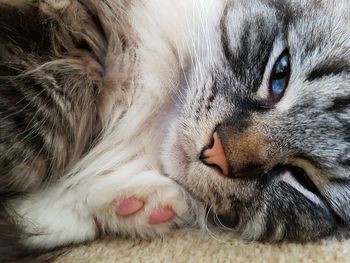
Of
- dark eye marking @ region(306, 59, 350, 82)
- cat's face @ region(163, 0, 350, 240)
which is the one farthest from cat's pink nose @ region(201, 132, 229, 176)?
dark eye marking @ region(306, 59, 350, 82)

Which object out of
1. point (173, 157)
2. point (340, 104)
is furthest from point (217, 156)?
point (340, 104)

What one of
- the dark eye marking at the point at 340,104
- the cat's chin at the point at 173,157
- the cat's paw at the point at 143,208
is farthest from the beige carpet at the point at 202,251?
the dark eye marking at the point at 340,104

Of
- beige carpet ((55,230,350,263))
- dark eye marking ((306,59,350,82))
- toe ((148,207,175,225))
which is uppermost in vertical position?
dark eye marking ((306,59,350,82))

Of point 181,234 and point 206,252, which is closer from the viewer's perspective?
point 206,252

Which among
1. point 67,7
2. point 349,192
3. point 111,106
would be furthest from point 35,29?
point 349,192

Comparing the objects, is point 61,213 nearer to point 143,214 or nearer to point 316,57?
point 143,214

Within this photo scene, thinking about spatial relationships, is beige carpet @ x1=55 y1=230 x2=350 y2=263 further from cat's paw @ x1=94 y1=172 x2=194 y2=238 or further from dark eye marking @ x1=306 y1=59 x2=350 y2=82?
dark eye marking @ x1=306 y1=59 x2=350 y2=82
